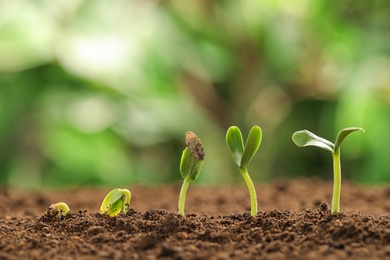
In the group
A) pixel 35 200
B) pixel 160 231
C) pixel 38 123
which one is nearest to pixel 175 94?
pixel 38 123

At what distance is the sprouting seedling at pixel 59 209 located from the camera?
49.6 inches

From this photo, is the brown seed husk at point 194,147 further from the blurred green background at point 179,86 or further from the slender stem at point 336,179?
the blurred green background at point 179,86

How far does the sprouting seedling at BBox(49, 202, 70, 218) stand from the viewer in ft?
4.14

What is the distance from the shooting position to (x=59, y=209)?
127cm

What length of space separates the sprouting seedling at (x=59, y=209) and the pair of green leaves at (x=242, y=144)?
325 mm

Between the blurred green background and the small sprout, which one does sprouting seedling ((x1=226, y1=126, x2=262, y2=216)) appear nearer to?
the small sprout

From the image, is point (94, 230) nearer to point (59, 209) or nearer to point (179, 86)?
point (59, 209)

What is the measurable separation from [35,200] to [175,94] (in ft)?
7.35

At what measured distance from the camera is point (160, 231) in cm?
112

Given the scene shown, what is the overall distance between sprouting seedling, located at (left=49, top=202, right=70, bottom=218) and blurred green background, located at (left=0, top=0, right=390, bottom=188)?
106 inches

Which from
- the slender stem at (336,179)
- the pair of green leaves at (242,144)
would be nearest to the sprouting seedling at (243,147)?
the pair of green leaves at (242,144)

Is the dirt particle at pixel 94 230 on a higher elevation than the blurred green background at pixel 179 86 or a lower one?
lower

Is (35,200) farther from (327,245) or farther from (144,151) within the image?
A: (144,151)

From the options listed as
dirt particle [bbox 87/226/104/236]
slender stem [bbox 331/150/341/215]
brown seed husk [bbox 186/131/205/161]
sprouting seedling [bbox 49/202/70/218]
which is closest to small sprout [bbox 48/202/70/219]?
sprouting seedling [bbox 49/202/70/218]
